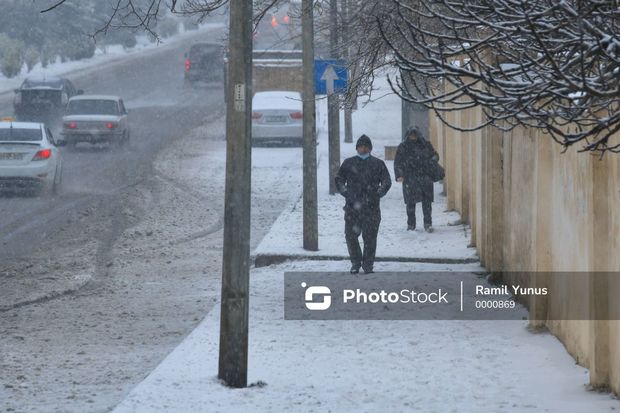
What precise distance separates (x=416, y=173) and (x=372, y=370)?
842 centimetres

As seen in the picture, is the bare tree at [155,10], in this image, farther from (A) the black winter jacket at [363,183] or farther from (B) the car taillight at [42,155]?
(B) the car taillight at [42,155]

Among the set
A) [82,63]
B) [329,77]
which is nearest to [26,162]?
[329,77]

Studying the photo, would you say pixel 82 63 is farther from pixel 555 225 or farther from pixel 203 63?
pixel 555 225

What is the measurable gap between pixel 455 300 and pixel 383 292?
32.5 inches

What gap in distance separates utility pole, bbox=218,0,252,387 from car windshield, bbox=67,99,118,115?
25064mm

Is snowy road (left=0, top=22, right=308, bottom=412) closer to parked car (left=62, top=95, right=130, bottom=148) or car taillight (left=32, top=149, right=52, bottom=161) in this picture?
parked car (left=62, top=95, right=130, bottom=148)

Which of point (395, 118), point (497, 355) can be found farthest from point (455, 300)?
point (395, 118)

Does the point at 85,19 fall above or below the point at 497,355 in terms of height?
above

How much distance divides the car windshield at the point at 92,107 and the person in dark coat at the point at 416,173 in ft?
57.3

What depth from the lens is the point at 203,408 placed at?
360 inches

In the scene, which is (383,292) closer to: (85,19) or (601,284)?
(601,284)

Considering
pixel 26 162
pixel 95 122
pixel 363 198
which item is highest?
pixel 95 122

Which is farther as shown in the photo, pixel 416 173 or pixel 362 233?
pixel 416 173

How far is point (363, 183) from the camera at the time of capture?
1486 centimetres
